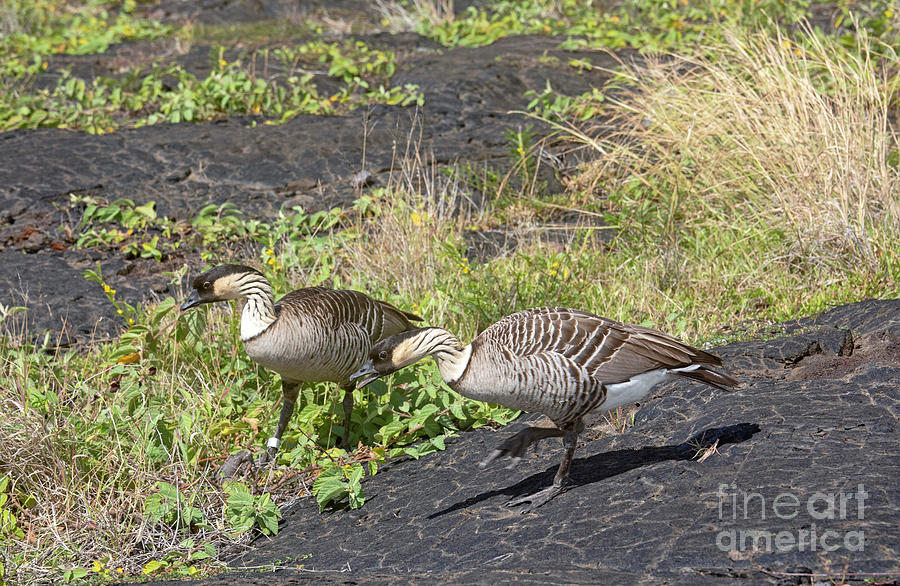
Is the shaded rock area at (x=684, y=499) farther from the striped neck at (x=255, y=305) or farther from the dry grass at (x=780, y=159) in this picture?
the dry grass at (x=780, y=159)

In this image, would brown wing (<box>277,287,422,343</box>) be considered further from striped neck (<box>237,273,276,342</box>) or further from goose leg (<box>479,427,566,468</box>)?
goose leg (<box>479,427,566,468</box>)

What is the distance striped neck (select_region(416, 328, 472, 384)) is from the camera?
14.7 ft

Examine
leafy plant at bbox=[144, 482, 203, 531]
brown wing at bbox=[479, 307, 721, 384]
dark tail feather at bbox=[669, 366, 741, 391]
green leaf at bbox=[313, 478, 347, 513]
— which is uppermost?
brown wing at bbox=[479, 307, 721, 384]

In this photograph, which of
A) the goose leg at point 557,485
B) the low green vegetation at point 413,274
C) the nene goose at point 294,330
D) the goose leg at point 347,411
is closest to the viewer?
the goose leg at point 557,485

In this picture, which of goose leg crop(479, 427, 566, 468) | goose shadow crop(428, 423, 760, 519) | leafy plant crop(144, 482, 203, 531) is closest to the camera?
goose shadow crop(428, 423, 760, 519)

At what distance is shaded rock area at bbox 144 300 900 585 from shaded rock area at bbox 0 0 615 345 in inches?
129

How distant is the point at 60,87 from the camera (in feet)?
37.4

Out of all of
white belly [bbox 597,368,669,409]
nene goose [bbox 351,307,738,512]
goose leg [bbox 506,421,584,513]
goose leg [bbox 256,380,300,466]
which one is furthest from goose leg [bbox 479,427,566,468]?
goose leg [bbox 256,380,300,466]

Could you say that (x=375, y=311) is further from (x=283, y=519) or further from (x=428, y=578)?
(x=428, y=578)

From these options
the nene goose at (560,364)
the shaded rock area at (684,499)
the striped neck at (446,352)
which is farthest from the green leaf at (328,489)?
the striped neck at (446,352)

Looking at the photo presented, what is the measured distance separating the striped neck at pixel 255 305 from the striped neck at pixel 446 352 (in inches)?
45.5

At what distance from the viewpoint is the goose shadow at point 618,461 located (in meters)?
4.56

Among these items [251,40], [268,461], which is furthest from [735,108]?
[251,40]

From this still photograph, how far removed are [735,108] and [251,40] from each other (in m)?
9.37
